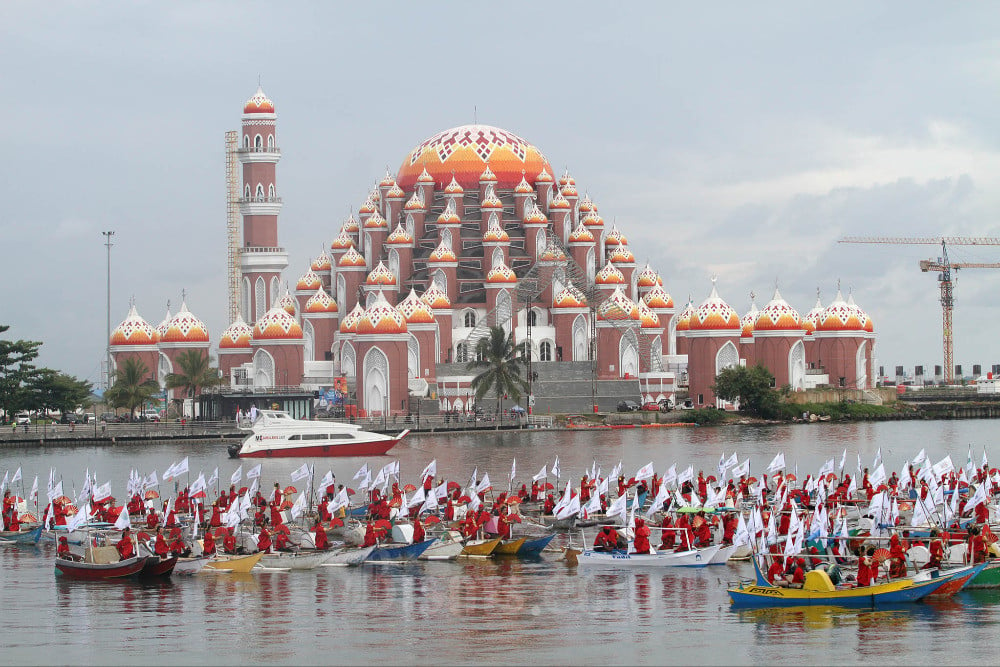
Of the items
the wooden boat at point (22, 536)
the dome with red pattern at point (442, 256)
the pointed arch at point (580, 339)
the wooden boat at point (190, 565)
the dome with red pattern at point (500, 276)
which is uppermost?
the dome with red pattern at point (442, 256)

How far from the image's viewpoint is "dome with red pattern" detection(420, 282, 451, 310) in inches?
3922

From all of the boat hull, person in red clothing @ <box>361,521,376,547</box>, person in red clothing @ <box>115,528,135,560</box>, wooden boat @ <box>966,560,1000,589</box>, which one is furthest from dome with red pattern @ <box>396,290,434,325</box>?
wooden boat @ <box>966,560,1000,589</box>

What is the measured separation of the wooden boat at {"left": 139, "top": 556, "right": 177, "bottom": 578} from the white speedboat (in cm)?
3537

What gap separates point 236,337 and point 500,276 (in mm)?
16189

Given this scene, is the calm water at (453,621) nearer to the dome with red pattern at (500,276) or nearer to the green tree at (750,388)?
the green tree at (750,388)

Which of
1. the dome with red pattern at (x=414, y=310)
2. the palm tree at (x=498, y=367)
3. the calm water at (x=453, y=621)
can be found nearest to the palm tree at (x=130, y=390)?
the dome with red pattern at (x=414, y=310)

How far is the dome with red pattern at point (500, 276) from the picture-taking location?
331 ft

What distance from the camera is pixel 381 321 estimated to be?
9062cm

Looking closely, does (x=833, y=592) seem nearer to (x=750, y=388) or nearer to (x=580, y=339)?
(x=750, y=388)

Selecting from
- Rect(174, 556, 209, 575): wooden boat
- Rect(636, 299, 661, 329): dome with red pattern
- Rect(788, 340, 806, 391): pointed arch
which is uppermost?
Rect(636, 299, 661, 329): dome with red pattern

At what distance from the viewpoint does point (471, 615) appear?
33.7m

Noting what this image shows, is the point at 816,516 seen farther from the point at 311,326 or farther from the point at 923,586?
the point at 311,326

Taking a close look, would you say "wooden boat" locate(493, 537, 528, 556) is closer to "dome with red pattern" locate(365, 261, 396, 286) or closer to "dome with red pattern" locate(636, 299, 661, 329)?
"dome with red pattern" locate(636, 299, 661, 329)

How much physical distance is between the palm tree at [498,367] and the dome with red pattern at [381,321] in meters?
4.42
